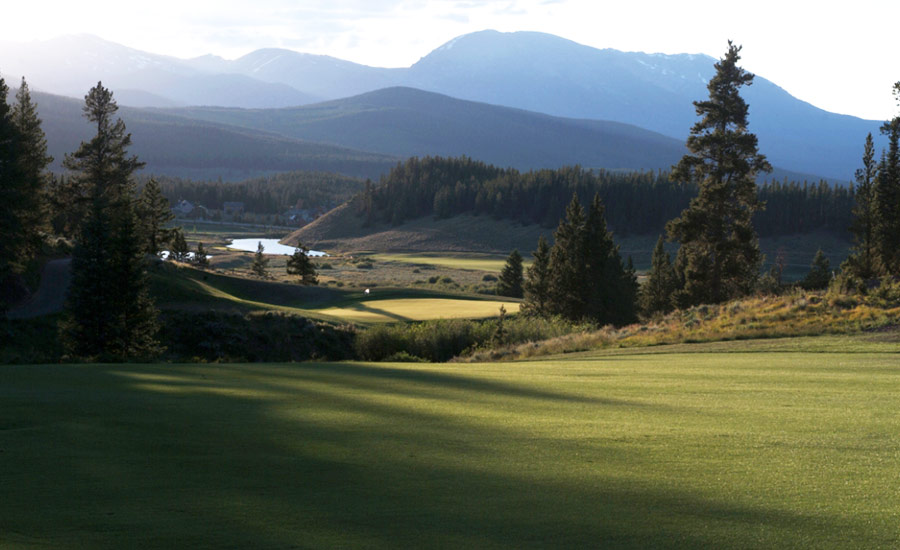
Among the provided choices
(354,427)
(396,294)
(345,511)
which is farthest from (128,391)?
(396,294)

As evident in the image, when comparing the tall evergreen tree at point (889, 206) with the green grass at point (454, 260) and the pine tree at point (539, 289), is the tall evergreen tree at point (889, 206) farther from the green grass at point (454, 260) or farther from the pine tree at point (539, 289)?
the green grass at point (454, 260)

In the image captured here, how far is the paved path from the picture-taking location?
134 feet

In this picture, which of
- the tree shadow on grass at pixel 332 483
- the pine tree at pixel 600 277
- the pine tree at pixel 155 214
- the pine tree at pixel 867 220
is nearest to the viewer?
the tree shadow on grass at pixel 332 483

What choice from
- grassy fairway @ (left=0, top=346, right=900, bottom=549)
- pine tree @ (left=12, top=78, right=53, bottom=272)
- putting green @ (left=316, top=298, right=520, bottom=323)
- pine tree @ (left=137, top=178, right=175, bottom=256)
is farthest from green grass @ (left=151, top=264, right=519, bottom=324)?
grassy fairway @ (left=0, top=346, right=900, bottom=549)

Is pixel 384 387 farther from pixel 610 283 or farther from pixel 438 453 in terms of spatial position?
pixel 610 283

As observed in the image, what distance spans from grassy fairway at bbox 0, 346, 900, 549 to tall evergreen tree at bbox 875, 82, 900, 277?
164ft

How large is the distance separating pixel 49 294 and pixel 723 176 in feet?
124

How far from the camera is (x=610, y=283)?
5581cm

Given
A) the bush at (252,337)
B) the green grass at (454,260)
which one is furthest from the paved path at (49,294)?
the green grass at (454,260)

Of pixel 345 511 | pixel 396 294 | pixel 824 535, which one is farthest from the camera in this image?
pixel 396 294

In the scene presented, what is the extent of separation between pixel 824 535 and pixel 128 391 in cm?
1011

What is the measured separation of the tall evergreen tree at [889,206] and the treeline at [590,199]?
266 ft

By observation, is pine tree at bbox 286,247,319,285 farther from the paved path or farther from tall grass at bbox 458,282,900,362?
tall grass at bbox 458,282,900,362

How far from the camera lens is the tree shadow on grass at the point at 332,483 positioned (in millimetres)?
5387
